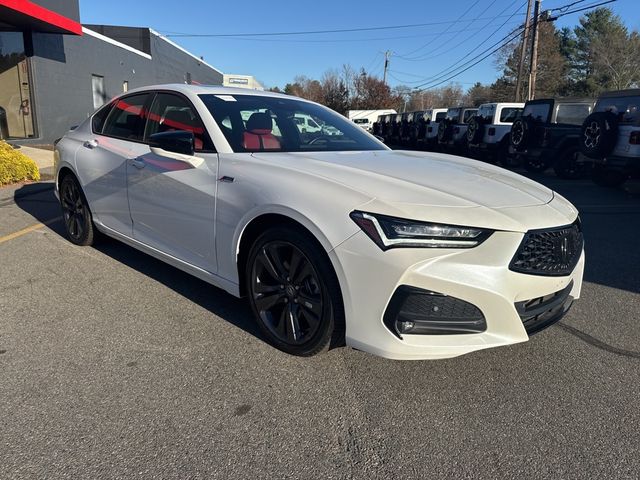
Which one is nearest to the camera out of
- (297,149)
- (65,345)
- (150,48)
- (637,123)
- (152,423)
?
(152,423)

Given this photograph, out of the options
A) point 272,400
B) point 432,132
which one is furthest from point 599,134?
point 432,132

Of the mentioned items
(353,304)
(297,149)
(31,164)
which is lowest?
(31,164)

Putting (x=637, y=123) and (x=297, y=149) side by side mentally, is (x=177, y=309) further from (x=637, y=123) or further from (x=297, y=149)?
(x=637, y=123)

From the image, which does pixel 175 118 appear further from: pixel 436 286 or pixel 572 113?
pixel 572 113

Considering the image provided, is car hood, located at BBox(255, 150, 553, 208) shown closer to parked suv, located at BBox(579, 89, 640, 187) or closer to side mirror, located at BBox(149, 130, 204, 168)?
side mirror, located at BBox(149, 130, 204, 168)

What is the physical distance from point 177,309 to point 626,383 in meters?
2.93

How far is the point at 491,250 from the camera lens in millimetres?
2449

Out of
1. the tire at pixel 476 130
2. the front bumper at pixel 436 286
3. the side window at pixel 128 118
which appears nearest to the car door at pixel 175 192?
the side window at pixel 128 118

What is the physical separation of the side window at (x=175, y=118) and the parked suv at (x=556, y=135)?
429 inches

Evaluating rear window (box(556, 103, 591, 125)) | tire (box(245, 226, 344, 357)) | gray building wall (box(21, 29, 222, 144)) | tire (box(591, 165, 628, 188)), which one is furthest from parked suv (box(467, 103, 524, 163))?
gray building wall (box(21, 29, 222, 144))

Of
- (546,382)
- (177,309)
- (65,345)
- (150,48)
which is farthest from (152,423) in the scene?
(150,48)

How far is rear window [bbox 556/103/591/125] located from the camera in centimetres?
1232

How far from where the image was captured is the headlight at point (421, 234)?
243cm

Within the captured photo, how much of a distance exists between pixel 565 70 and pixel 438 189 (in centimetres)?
6517
